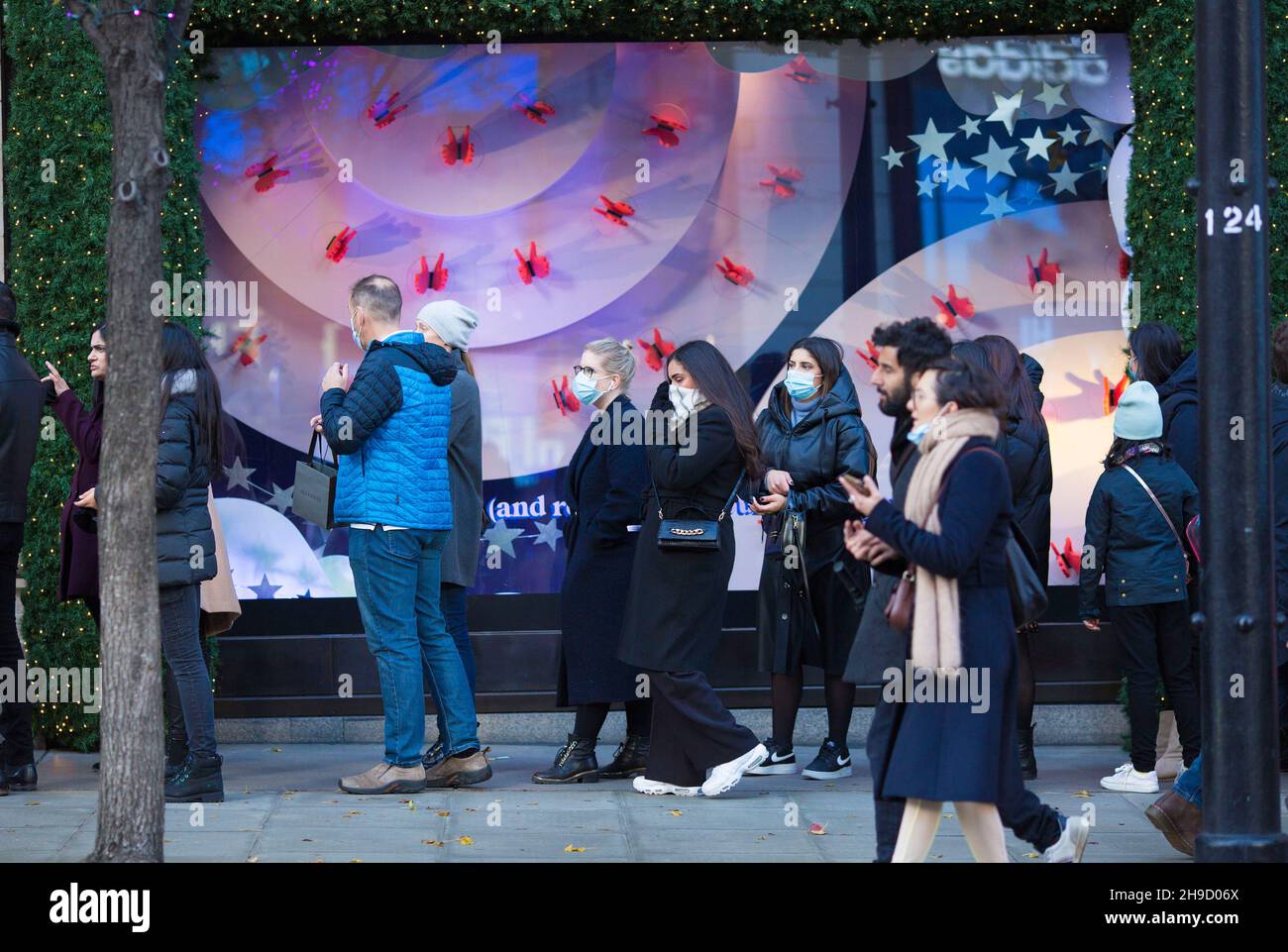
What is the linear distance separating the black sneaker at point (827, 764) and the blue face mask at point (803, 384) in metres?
1.64

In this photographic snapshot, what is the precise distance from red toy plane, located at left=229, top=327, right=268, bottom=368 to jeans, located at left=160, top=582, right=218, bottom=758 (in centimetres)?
231

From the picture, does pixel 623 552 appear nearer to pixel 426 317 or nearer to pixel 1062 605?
pixel 426 317

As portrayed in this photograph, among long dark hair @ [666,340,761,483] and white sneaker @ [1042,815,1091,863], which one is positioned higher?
long dark hair @ [666,340,761,483]

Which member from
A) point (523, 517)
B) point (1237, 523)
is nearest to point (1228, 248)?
point (1237, 523)

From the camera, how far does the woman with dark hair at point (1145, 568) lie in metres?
7.74

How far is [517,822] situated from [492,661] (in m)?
2.30

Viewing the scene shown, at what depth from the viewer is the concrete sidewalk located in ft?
21.0

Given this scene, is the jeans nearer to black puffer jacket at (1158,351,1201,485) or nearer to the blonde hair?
the blonde hair

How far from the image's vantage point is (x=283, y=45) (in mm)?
9297

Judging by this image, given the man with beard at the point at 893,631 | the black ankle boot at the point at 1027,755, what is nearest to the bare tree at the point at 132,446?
the man with beard at the point at 893,631

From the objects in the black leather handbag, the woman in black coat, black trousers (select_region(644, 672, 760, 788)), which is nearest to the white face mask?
the woman in black coat

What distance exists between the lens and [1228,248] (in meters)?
5.57

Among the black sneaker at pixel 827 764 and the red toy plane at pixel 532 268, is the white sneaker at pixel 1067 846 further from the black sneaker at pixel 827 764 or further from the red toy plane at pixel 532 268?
the red toy plane at pixel 532 268
